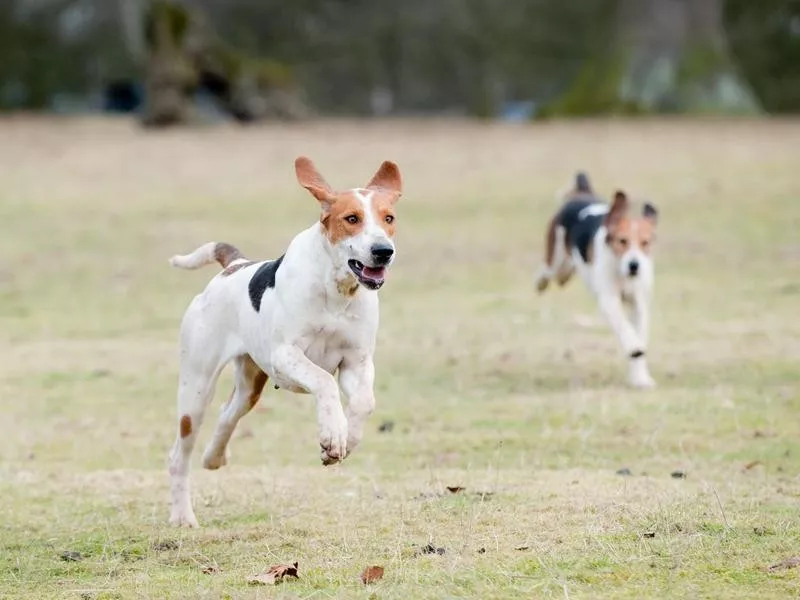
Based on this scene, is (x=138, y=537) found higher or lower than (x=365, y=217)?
lower

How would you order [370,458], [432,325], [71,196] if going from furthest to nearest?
[71,196] → [432,325] → [370,458]

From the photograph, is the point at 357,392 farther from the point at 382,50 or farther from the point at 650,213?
the point at 382,50

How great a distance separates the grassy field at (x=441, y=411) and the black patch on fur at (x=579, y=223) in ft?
2.92

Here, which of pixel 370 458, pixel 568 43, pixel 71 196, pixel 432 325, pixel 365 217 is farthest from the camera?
pixel 568 43

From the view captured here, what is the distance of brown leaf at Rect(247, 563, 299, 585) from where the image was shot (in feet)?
21.4

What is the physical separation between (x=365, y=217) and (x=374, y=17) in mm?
38751

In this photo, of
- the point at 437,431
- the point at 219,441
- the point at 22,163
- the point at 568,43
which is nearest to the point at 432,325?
the point at 437,431

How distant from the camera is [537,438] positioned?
33.8 ft

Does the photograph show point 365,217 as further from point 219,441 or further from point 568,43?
point 568,43

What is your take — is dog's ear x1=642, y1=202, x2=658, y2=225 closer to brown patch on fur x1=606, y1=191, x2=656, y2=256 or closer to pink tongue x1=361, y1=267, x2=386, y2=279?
brown patch on fur x1=606, y1=191, x2=656, y2=256

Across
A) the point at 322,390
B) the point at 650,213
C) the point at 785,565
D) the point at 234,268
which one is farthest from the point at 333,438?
the point at 650,213

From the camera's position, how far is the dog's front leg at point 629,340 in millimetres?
12070

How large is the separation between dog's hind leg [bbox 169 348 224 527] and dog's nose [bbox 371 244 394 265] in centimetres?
136

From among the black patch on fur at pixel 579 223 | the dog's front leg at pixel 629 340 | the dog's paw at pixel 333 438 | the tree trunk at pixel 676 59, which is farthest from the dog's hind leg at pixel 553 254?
the tree trunk at pixel 676 59
